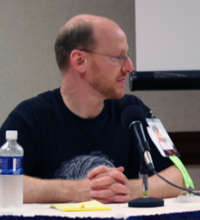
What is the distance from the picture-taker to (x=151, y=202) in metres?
1.14

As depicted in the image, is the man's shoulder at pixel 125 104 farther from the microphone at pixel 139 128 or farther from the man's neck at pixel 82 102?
the microphone at pixel 139 128

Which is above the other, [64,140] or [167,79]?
[167,79]

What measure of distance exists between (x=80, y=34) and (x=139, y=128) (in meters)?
0.84

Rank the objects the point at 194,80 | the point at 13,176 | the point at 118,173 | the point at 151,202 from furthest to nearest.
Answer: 1. the point at 194,80
2. the point at 118,173
3. the point at 13,176
4. the point at 151,202

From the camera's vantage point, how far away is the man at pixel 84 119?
166 centimetres

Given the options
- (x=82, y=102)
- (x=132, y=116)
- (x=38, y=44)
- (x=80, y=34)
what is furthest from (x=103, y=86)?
(x=38, y=44)

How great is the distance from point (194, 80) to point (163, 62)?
0.18 metres

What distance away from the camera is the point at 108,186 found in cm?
142

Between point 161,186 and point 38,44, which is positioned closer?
point 161,186

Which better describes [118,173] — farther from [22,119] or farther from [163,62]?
[163,62]

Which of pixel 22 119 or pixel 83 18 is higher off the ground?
pixel 83 18

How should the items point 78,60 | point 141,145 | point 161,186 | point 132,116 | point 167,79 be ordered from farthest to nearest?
point 167,79
point 78,60
point 161,186
point 132,116
point 141,145

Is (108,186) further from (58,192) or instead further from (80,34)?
(80,34)

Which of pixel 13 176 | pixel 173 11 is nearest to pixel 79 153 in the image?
pixel 13 176
